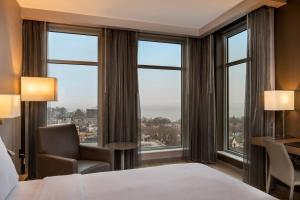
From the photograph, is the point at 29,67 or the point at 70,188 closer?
the point at 70,188

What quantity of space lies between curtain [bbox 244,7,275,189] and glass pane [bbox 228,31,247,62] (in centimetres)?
57

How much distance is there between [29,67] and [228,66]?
3605mm

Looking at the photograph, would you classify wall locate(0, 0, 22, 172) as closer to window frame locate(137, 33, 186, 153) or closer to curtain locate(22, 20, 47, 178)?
curtain locate(22, 20, 47, 178)

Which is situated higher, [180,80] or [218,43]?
Result: [218,43]

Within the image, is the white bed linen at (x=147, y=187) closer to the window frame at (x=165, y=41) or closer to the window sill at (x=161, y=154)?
the window sill at (x=161, y=154)

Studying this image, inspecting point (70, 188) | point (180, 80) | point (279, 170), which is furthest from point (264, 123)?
point (70, 188)

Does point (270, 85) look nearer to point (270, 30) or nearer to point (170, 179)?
point (270, 30)

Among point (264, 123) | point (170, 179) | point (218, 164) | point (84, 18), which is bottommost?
point (218, 164)

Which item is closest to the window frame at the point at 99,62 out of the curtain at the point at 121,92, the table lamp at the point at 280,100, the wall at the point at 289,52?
the curtain at the point at 121,92

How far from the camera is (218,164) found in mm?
4273

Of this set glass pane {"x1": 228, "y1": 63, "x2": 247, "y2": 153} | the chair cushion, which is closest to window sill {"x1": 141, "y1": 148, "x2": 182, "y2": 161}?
glass pane {"x1": 228, "y1": 63, "x2": 247, "y2": 153}

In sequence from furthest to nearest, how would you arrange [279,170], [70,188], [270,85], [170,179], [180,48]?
[180,48] → [270,85] → [279,170] → [170,179] → [70,188]

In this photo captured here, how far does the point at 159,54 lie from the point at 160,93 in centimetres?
81

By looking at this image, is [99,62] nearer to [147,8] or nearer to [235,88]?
[147,8]
